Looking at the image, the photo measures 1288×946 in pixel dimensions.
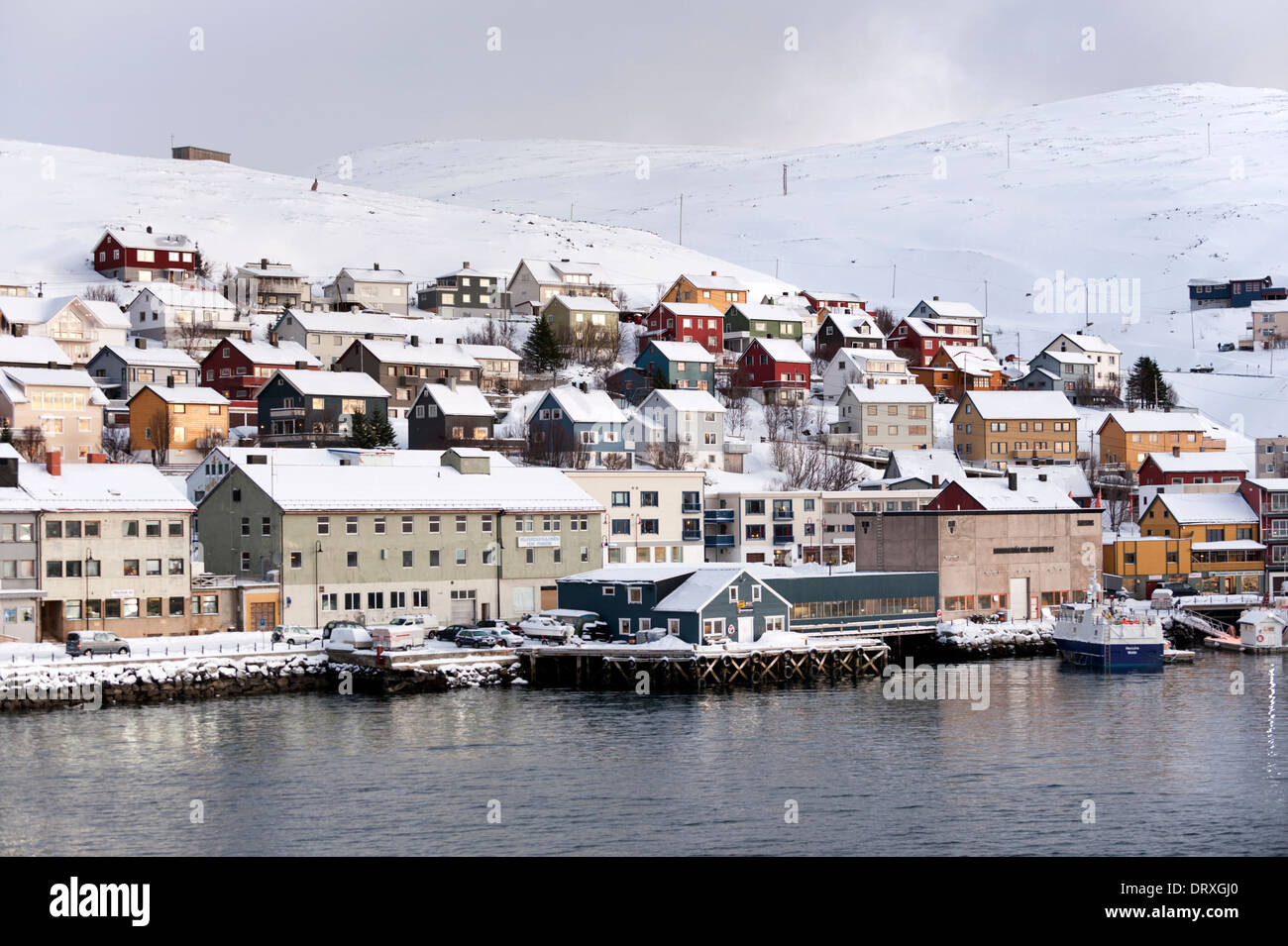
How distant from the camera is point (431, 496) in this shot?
5716 cm

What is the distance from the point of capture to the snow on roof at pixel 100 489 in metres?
50.6

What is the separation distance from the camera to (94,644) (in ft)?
149

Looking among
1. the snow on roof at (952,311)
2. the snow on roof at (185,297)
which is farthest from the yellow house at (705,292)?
the snow on roof at (185,297)

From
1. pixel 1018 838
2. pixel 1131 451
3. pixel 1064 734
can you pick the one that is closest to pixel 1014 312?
pixel 1131 451

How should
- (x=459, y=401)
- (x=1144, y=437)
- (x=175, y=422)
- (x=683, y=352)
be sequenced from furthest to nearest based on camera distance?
1. (x=683, y=352)
2. (x=1144, y=437)
3. (x=459, y=401)
4. (x=175, y=422)

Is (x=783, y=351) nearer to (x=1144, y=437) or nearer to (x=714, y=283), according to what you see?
(x=714, y=283)

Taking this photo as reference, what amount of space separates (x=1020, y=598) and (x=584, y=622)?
20.4m

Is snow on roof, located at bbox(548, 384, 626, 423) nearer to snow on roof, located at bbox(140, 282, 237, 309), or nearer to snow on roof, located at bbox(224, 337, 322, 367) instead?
snow on roof, located at bbox(224, 337, 322, 367)

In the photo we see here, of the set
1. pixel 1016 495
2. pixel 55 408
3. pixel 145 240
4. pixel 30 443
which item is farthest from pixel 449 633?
pixel 145 240

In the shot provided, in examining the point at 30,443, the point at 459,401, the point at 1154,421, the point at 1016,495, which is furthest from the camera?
the point at 1154,421

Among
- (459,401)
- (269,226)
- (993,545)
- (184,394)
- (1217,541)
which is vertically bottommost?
(1217,541)

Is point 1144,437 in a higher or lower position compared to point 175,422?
lower

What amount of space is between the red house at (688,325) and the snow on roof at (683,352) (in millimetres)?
9852

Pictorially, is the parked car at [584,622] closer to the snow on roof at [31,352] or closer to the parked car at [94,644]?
the parked car at [94,644]
